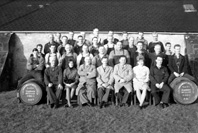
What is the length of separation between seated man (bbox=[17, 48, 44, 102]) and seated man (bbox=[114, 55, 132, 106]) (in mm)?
2255

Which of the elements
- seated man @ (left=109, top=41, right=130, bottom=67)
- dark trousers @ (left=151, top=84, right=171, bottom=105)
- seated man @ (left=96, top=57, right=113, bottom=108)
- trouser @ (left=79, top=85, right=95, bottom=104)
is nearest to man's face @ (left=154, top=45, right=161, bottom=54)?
seated man @ (left=109, top=41, right=130, bottom=67)

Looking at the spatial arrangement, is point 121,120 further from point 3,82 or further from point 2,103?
point 3,82

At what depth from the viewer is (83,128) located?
7.81 m

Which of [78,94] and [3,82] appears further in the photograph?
[3,82]

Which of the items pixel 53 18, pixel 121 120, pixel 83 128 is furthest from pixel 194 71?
pixel 53 18

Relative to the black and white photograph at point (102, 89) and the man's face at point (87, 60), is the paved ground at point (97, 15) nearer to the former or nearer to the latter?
the black and white photograph at point (102, 89)

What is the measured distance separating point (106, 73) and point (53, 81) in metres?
1.58

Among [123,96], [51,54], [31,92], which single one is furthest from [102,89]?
[31,92]

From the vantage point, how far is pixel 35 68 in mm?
9953

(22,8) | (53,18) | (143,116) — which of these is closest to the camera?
(143,116)

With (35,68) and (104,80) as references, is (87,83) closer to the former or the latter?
(104,80)

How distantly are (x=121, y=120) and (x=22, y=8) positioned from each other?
30.0 ft

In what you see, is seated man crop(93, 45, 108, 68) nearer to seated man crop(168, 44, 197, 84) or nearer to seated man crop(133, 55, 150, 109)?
seated man crop(133, 55, 150, 109)

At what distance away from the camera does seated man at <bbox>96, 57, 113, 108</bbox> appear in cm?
914
